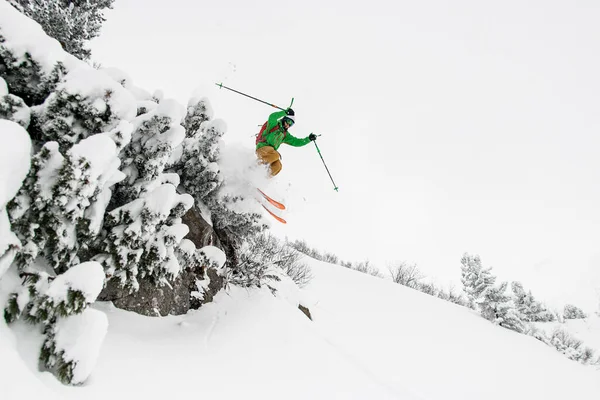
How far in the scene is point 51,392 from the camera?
1.68 m

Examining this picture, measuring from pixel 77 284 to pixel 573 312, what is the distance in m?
24.4

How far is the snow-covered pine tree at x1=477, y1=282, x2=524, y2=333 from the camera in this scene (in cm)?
1192

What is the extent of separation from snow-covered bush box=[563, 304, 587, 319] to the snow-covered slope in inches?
421

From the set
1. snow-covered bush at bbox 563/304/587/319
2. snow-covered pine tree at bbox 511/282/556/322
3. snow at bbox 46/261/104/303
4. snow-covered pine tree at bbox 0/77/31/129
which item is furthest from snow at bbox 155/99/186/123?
snow-covered bush at bbox 563/304/587/319

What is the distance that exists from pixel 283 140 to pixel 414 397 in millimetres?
5338

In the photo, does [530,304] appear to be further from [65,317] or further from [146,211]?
[65,317]

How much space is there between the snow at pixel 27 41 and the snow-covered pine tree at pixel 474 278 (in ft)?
50.5

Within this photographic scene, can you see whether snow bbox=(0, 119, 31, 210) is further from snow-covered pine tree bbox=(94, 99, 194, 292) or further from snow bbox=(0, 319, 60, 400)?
snow-covered pine tree bbox=(94, 99, 194, 292)

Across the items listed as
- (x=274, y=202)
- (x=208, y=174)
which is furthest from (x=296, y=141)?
(x=208, y=174)

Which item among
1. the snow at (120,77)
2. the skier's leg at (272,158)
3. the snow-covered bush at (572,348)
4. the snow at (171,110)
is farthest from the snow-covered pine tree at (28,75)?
the snow-covered bush at (572,348)

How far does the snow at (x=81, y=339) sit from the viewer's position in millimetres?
1851

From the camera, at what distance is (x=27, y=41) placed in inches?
92.2

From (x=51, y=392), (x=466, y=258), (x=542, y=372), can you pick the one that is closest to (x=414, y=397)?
(x=51, y=392)

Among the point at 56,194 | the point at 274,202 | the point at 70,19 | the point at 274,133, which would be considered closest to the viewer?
the point at 56,194
